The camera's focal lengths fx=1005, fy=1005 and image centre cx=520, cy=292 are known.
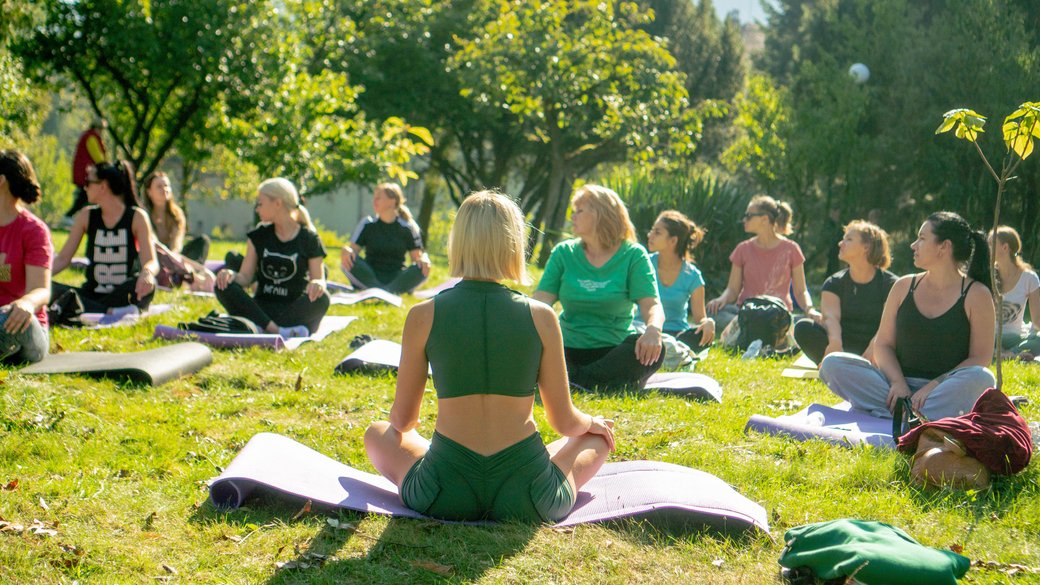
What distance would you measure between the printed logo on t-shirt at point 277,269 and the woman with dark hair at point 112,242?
93cm

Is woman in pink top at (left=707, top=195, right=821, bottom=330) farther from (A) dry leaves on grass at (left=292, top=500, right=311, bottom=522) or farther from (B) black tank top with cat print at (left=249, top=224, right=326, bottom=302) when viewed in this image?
(A) dry leaves on grass at (left=292, top=500, right=311, bottom=522)

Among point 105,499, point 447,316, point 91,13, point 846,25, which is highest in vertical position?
point 846,25

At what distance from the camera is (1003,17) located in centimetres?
1345

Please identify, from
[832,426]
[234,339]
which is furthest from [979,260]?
[234,339]

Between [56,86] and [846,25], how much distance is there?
15063 mm

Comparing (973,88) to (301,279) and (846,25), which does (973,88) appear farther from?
(301,279)

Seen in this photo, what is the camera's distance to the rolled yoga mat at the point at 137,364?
631 centimetres

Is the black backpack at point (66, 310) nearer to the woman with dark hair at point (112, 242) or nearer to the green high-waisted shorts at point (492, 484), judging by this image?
the woman with dark hair at point (112, 242)

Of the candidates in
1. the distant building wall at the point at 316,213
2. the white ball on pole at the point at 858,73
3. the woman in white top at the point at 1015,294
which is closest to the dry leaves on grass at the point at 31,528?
the woman in white top at the point at 1015,294

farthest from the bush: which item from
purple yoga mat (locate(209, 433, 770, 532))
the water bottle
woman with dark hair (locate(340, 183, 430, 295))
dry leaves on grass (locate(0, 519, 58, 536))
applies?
dry leaves on grass (locate(0, 519, 58, 536))

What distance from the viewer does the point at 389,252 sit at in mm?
11883

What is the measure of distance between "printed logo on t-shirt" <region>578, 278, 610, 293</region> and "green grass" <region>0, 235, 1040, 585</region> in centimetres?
78

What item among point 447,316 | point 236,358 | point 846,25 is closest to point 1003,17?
point 846,25

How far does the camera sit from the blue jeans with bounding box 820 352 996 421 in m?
5.50
